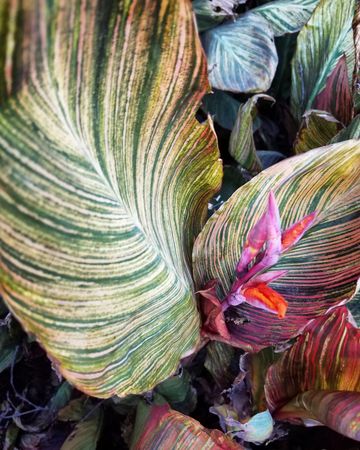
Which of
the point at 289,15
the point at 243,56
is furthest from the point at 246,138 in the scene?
the point at 289,15

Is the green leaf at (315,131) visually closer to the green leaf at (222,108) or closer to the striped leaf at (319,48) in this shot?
the striped leaf at (319,48)

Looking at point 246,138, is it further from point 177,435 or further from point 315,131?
point 177,435

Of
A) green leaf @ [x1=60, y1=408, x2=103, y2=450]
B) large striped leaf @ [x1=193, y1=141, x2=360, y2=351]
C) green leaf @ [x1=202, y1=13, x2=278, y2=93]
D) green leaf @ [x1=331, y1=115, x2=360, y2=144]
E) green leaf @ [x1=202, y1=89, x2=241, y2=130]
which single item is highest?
green leaf @ [x1=202, y1=13, x2=278, y2=93]

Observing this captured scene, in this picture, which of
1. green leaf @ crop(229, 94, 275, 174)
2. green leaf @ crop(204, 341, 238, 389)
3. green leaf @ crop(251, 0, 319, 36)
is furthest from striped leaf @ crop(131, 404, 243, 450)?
green leaf @ crop(251, 0, 319, 36)

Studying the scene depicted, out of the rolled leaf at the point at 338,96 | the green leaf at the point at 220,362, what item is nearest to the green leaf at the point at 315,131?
the rolled leaf at the point at 338,96

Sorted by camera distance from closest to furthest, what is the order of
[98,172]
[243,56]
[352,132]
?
[98,172] < [352,132] < [243,56]

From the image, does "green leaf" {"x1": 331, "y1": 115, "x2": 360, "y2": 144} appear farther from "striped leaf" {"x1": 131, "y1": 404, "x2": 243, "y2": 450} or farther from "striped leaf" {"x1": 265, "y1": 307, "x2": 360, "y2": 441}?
"striped leaf" {"x1": 131, "y1": 404, "x2": 243, "y2": 450}

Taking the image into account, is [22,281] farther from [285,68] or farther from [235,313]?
[285,68]
